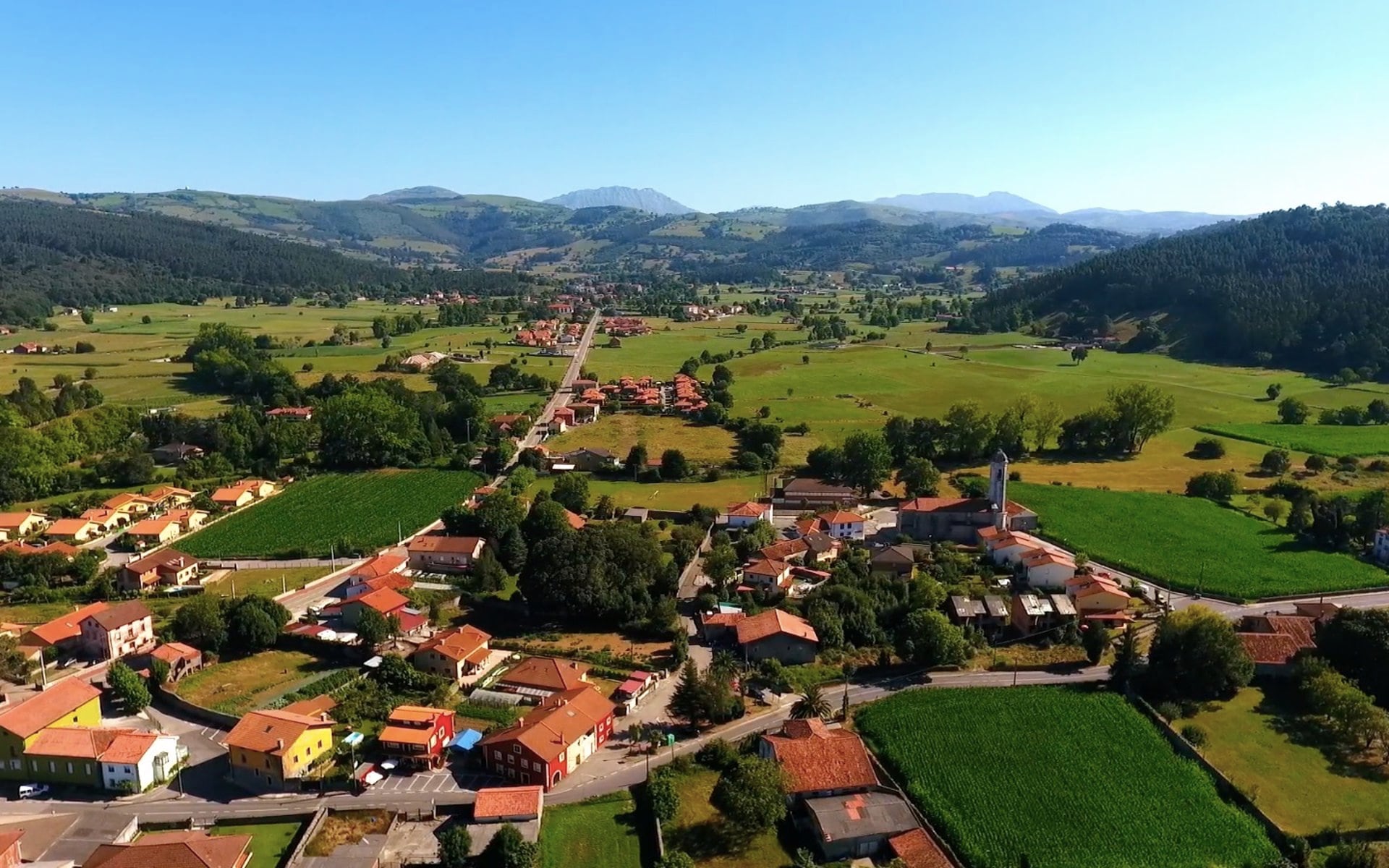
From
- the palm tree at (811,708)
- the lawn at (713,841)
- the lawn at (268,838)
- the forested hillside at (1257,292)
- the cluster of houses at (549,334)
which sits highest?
the forested hillside at (1257,292)

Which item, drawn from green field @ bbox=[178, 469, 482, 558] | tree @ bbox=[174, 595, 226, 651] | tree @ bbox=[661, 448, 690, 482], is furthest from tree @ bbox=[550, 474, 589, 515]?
tree @ bbox=[174, 595, 226, 651]

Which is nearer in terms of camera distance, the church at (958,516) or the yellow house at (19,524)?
the church at (958,516)

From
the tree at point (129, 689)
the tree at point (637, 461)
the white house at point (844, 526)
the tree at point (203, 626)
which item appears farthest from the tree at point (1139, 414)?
the tree at point (129, 689)

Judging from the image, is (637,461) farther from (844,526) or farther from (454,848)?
(454,848)

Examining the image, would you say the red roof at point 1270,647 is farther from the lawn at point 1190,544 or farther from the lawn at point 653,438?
the lawn at point 653,438

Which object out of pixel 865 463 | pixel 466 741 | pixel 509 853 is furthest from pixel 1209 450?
pixel 509 853

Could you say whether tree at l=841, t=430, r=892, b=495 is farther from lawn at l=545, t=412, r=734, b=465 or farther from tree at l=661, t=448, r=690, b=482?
tree at l=661, t=448, r=690, b=482
